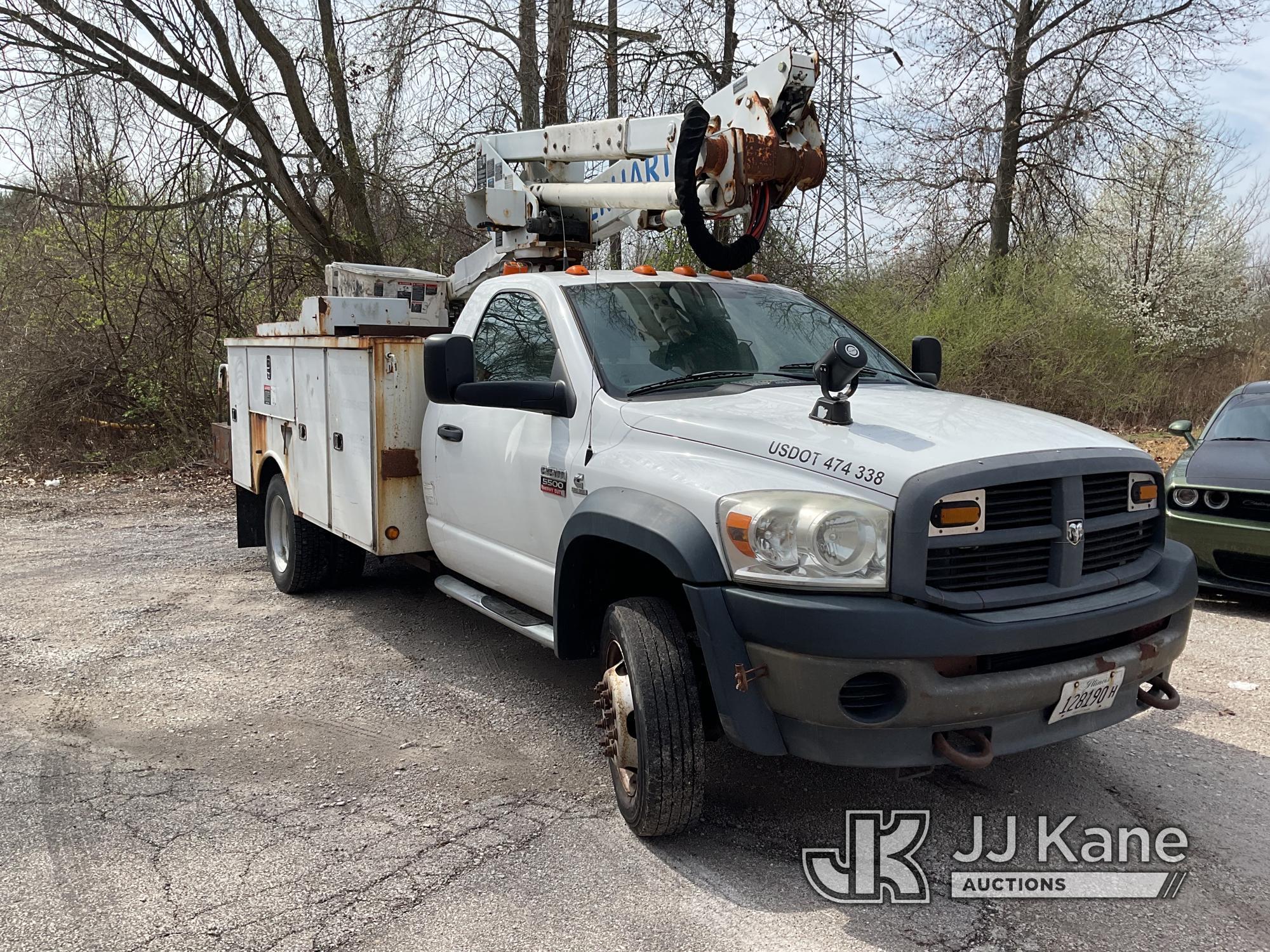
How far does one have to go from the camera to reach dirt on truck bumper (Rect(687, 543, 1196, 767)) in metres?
2.97

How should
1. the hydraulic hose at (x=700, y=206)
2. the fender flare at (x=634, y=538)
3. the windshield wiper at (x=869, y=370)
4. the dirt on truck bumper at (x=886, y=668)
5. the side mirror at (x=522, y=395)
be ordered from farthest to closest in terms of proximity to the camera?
the hydraulic hose at (x=700, y=206) → the windshield wiper at (x=869, y=370) → the side mirror at (x=522, y=395) → the fender flare at (x=634, y=538) → the dirt on truck bumper at (x=886, y=668)

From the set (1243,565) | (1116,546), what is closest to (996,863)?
(1116,546)

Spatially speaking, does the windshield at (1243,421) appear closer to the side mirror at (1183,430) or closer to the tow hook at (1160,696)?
the side mirror at (1183,430)

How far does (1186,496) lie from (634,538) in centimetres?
485

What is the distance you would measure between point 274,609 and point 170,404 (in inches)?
285

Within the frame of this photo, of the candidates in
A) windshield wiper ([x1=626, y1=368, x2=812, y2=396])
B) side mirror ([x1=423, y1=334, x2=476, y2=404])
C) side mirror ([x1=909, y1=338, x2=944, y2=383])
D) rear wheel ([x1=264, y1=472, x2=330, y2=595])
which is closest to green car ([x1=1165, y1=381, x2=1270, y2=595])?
side mirror ([x1=909, y1=338, x2=944, y2=383])

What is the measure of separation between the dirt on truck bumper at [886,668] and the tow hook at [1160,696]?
0.40m

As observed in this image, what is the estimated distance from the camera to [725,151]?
4.82 meters

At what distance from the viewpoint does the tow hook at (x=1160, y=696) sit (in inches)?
141

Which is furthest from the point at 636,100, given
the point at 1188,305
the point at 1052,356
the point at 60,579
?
the point at 1188,305

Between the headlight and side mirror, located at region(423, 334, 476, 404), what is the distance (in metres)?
4.91

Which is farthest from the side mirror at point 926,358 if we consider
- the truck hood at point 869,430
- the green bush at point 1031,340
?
the green bush at point 1031,340

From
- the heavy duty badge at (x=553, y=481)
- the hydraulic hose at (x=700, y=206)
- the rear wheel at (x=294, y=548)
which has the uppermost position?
the hydraulic hose at (x=700, y=206)

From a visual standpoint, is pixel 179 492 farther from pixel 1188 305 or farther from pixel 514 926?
pixel 1188 305
